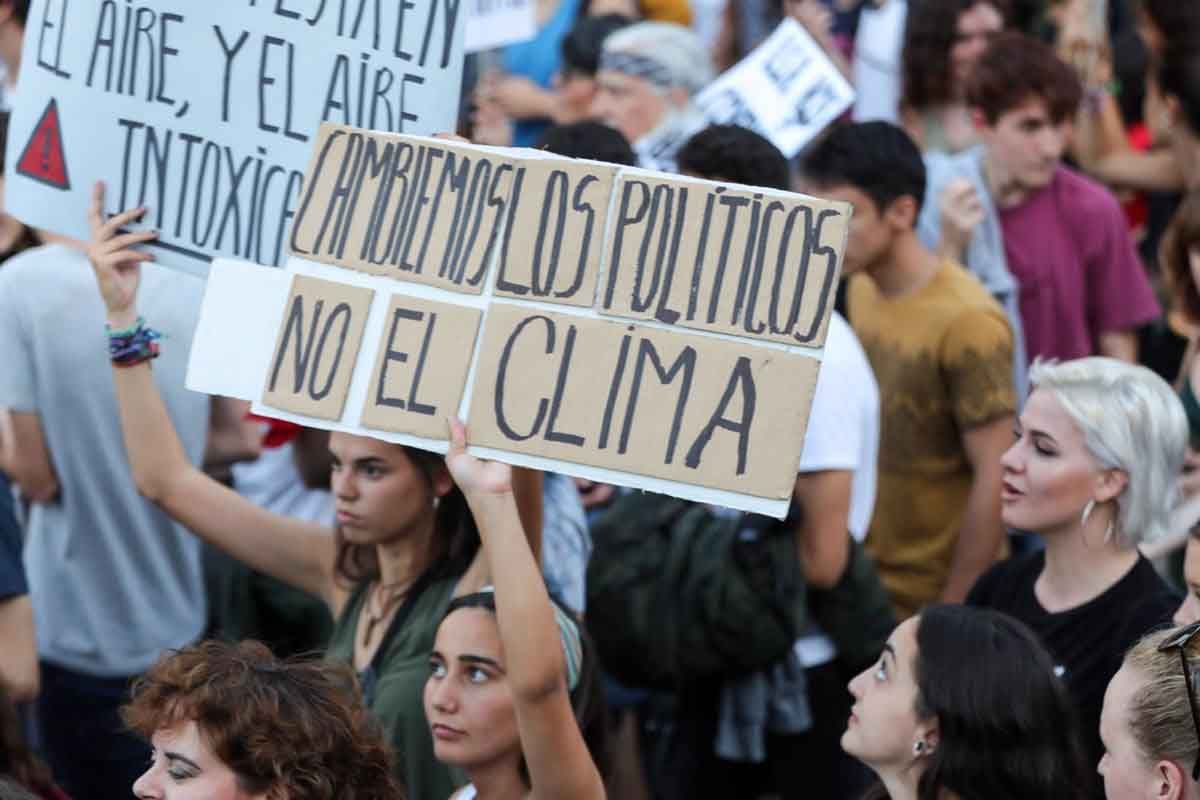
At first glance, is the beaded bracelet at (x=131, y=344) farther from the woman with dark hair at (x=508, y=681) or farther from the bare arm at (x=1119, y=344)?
the bare arm at (x=1119, y=344)

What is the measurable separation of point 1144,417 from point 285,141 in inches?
73.8

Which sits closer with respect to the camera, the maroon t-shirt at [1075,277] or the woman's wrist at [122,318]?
the woman's wrist at [122,318]

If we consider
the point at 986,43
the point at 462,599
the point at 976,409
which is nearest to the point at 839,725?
the point at 976,409

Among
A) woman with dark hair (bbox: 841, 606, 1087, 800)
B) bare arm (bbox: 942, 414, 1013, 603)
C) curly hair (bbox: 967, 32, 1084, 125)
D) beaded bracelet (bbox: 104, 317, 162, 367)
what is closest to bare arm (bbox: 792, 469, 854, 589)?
bare arm (bbox: 942, 414, 1013, 603)

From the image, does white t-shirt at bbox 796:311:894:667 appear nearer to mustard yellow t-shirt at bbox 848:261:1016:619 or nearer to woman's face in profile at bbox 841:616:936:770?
mustard yellow t-shirt at bbox 848:261:1016:619

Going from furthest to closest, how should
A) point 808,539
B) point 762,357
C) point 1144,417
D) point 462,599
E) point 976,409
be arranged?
point 976,409, point 808,539, point 1144,417, point 462,599, point 762,357

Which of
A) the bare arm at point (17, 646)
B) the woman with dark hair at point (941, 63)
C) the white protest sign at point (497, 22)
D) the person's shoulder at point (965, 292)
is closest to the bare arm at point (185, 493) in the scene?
the bare arm at point (17, 646)

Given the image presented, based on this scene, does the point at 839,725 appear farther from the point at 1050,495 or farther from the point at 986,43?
the point at 986,43

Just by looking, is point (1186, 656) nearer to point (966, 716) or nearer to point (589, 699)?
point (966, 716)

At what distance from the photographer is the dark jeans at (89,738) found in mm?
4555

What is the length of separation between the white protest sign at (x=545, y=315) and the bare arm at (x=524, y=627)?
2.5 inches

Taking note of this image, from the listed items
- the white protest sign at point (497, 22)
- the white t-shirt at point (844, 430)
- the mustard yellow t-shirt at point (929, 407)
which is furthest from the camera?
the white protest sign at point (497, 22)

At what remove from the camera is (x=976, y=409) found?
5.02m

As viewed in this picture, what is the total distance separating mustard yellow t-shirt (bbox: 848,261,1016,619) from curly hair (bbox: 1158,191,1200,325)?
17.9 inches
